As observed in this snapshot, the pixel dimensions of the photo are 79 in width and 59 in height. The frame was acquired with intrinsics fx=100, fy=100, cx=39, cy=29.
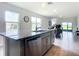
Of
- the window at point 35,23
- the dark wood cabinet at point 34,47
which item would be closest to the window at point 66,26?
the window at point 35,23

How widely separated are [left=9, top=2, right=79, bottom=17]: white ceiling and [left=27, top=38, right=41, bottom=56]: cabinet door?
56cm

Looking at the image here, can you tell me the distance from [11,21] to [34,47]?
2.16ft

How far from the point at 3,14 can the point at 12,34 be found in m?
0.38

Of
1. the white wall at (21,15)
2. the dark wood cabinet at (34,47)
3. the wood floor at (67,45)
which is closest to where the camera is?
the white wall at (21,15)

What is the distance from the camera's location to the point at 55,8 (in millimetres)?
A: 1854

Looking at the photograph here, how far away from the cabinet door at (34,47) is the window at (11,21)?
0.36m

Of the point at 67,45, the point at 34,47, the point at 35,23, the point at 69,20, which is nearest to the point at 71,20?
the point at 69,20

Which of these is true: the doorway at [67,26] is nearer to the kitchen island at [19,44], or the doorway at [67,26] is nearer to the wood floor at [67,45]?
the wood floor at [67,45]

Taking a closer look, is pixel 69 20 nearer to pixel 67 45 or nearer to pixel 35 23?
pixel 67 45

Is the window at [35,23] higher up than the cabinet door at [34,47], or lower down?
higher up

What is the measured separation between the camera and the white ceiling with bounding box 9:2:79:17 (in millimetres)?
1797

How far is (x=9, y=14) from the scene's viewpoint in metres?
1.67

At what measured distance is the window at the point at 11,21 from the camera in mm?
1666

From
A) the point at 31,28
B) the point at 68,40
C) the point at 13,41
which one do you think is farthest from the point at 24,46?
the point at 68,40
